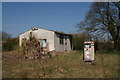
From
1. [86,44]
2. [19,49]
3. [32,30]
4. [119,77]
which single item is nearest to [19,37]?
[32,30]

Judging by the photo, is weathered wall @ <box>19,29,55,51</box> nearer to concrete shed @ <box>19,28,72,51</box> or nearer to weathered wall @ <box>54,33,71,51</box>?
concrete shed @ <box>19,28,72,51</box>

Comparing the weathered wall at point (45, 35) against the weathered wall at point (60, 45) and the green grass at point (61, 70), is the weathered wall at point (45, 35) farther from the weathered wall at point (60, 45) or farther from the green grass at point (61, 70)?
the green grass at point (61, 70)

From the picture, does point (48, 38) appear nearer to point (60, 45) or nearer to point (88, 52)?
point (60, 45)

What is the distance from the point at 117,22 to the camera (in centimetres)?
2094

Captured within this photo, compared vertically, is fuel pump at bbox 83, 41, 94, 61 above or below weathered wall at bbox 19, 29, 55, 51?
below

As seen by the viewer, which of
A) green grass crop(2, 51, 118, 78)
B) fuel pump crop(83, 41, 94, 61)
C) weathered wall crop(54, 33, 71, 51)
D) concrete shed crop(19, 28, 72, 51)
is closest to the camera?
green grass crop(2, 51, 118, 78)

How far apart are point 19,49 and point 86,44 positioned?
774 centimetres

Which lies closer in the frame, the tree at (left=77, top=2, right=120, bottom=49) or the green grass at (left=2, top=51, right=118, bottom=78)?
the green grass at (left=2, top=51, right=118, bottom=78)

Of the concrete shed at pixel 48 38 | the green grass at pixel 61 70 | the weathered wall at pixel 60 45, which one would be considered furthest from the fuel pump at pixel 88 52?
the weathered wall at pixel 60 45

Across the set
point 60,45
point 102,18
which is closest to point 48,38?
point 60,45

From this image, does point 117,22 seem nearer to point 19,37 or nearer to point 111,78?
point 19,37

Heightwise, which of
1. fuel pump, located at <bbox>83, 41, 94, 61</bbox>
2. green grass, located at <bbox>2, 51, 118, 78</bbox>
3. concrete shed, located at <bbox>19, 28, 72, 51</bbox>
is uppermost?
concrete shed, located at <bbox>19, 28, 72, 51</bbox>

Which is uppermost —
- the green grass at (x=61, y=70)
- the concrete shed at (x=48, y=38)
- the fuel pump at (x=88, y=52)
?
the concrete shed at (x=48, y=38)

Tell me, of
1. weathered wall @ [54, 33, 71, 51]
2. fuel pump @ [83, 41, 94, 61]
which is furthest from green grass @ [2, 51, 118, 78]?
weathered wall @ [54, 33, 71, 51]
